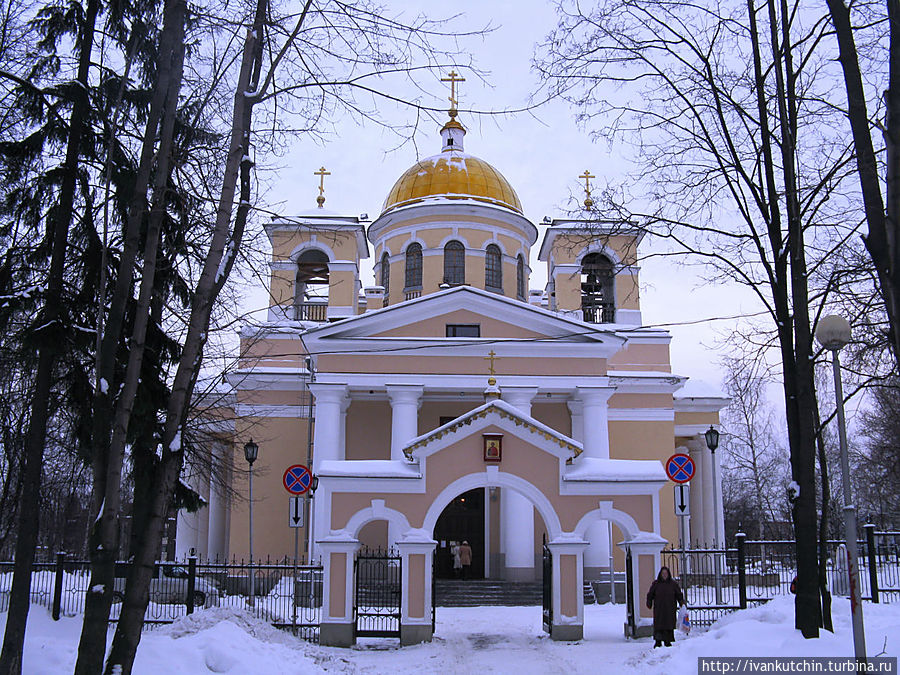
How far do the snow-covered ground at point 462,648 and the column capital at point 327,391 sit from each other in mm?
8654

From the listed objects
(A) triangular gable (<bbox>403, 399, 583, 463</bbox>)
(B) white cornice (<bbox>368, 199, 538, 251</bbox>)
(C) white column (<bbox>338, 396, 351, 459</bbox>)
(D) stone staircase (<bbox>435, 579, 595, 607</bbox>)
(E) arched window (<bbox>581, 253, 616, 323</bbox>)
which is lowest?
Result: (D) stone staircase (<bbox>435, 579, 595, 607</bbox>)

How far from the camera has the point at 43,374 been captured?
35.2 feet

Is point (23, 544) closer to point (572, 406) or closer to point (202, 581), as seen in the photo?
point (202, 581)

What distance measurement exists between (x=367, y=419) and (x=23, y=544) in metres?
15.8

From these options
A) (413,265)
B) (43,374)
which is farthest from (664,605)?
(413,265)

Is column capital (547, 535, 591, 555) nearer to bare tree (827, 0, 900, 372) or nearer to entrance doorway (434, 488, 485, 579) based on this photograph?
bare tree (827, 0, 900, 372)

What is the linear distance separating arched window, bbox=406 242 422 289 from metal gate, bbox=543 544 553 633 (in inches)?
540

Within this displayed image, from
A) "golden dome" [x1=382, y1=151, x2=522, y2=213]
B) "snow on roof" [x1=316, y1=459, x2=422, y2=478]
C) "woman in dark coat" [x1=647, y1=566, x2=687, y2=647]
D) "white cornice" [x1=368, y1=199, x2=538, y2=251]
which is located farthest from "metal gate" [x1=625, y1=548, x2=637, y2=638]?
"golden dome" [x1=382, y1=151, x2=522, y2=213]

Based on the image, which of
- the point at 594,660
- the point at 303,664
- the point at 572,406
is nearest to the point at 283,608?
the point at 303,664

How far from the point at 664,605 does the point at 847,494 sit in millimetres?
5152

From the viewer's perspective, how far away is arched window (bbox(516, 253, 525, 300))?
2875 cm

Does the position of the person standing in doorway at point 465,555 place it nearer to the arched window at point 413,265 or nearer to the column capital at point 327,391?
the column capital at point 327,391

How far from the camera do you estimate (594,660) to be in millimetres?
12727

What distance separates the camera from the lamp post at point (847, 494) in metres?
8.09
